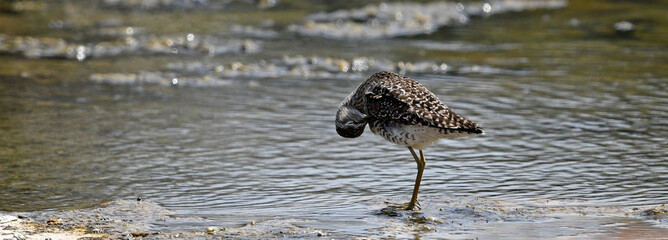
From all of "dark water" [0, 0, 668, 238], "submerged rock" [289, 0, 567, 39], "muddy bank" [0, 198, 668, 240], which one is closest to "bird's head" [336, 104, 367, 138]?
"dark water" [0, 0, 668, 238]

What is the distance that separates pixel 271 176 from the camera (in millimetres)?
8516

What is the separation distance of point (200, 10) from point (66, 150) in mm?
11654

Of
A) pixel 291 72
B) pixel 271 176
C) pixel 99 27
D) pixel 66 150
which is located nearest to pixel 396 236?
pixel 271 176

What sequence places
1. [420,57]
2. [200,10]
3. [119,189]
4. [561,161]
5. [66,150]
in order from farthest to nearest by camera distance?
[200,10] < [420,57] < [66,150] < [561,161] < [119,189]

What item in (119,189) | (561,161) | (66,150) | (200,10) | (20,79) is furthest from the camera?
(200,10)

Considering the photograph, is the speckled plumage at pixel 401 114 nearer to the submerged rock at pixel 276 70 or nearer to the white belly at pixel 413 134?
the white belly at pixel 413 134

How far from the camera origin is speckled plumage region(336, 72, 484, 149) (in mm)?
7008

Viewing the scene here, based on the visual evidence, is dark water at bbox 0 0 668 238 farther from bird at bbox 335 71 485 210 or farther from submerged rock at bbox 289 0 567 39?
bird at bbox 335 71 485 210

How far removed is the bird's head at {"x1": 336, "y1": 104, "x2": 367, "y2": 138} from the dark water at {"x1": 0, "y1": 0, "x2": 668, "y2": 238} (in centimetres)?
52

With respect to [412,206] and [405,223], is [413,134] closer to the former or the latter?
[412,206]

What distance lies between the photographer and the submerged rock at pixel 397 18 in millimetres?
17719

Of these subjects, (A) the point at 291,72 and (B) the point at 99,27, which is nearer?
(A) the point at 291,72

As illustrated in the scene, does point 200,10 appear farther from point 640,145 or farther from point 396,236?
point 396,236

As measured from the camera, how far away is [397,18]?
18828 millimetres
